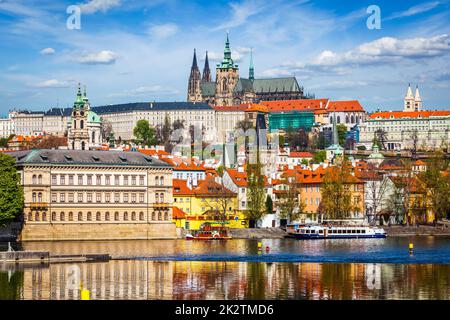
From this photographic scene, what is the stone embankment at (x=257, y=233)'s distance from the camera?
8175 centimetres

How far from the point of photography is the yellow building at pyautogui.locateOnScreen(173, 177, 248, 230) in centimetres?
8506

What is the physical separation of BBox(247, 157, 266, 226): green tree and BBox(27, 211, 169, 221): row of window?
30.3 ft

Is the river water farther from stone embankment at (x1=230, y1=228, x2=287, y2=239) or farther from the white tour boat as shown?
the white tour boat

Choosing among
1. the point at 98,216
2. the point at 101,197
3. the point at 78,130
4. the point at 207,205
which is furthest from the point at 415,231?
the point at 78,130

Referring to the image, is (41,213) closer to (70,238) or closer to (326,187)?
(70,238)

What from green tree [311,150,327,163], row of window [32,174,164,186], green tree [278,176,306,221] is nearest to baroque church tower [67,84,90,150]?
green tree [278,176,306,221]

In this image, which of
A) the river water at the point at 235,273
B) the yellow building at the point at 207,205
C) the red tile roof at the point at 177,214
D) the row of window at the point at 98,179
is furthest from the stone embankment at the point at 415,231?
the row of window at the point at 98,179

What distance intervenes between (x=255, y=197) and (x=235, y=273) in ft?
122

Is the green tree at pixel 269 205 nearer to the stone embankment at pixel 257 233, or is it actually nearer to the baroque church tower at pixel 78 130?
the stone embankment at pixel 257 233

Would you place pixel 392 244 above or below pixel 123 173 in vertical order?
below

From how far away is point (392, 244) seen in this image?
7494 cm
